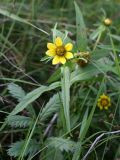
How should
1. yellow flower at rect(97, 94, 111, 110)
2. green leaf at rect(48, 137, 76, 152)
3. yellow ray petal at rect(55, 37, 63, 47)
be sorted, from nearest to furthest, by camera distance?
green leaf at rect(48, 137, 76, 152), yellow ray petal at rect(55, 37, 63, 47), yellow flower at rect(97, 94, 111, 110)

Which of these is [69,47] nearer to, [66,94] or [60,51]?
[60,51]

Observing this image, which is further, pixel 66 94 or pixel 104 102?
pixel 104 102

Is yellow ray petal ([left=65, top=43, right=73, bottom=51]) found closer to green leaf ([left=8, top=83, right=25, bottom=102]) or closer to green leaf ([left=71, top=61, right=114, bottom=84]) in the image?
green leaf ([left=71, top=61, right=114, bottom=84])

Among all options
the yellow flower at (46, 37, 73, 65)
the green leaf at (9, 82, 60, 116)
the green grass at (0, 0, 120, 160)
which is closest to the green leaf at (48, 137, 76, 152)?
the green grass at (0, 0, 120, 160)

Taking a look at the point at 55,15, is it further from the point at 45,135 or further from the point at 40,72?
the point at 45,135

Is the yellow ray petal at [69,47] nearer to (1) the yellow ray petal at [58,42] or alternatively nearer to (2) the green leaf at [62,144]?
(1) the yellow ray petal at [58,42]

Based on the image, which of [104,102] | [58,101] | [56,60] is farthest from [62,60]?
[104,102]

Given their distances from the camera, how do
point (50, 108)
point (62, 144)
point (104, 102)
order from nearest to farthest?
1. point (62, 144)
2. point (50, 108)
3. point (104, 102)
